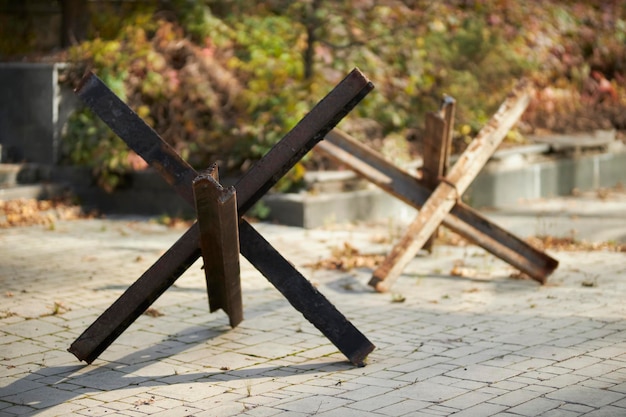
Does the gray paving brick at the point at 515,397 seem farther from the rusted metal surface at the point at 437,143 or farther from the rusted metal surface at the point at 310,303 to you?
the rusted metal surface at the point at 437,143

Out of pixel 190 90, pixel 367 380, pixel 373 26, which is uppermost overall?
pixel 373 26

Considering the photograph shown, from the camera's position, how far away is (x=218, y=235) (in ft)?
15.4

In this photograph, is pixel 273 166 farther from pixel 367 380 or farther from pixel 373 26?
pixel 373 26

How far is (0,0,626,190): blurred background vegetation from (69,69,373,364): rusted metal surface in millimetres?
4591

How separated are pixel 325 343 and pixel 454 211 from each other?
6.69 feet

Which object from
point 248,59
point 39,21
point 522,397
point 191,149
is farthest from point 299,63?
point 522,397

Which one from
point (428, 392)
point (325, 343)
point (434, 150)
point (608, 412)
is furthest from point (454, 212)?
point (608, 412)

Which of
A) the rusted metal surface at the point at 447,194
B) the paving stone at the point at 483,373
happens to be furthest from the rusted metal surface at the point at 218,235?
the rusted metal surface at the point at 447,194

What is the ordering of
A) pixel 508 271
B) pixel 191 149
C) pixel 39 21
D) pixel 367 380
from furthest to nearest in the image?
pixel 39 21
pixel 191 149
pixel 508 271
pixel 367 380

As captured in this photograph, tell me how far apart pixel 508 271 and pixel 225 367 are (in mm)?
3156

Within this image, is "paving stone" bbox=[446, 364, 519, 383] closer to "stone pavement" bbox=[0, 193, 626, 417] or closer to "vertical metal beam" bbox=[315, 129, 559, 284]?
"stone pavement" bbox=[0, 193, 626, 417]

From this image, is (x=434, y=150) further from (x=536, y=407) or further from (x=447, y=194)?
(x=536, y=407)

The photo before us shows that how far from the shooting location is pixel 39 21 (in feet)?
46.2

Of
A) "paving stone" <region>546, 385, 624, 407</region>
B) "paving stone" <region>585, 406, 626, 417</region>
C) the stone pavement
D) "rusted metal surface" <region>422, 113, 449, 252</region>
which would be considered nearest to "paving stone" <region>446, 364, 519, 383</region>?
the stone pavement
